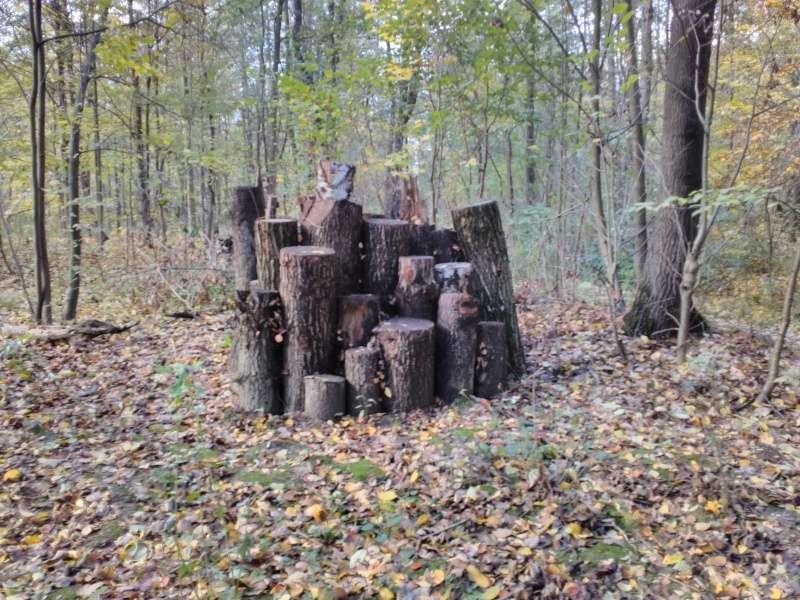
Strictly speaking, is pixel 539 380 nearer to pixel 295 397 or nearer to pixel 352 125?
pixel 295 397

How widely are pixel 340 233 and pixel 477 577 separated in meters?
3.19

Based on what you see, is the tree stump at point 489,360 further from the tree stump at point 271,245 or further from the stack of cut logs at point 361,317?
the tree stump at point 271,245

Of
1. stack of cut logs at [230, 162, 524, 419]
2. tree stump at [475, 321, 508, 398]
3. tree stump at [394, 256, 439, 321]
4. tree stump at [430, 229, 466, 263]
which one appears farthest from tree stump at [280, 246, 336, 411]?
tree stump at [475, 321, 508, 398]

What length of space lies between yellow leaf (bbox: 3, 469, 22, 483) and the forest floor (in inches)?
2.5

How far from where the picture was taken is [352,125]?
11.2 metres

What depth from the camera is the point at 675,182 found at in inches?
219

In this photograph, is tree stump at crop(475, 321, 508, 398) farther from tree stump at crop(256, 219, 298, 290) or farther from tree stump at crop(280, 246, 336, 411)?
tree stump at crop(256, 219, 298, 290)

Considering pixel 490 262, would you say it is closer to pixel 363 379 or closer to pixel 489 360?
pixel 489 360

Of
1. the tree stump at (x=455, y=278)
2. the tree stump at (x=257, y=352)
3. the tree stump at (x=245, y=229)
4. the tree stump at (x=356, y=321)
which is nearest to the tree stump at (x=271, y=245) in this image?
the tree stump at (x=257, y=352)

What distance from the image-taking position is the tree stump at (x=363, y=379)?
4.66 meters

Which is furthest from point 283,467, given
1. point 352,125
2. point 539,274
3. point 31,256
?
point 31,256

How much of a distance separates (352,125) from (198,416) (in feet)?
26.0

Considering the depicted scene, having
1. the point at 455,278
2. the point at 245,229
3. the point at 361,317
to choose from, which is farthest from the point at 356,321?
the point at 245,229

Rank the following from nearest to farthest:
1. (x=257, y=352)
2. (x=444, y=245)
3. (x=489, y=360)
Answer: (x=257, y=352) → (x=489, y=360) → (x=444, y=245)
